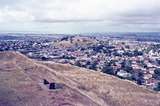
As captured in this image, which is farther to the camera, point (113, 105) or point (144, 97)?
point (144, 97)

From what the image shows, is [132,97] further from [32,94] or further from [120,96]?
[32,94]

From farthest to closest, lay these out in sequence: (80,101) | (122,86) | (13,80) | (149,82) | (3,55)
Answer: (3,55) < (149,82) < (122,86) < (13,80) < (80,101)

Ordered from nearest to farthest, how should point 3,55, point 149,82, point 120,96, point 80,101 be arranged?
point 80,101, point 120,96, point 149,82, point 3,55

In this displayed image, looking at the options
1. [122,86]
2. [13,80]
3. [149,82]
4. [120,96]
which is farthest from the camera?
[149,82]

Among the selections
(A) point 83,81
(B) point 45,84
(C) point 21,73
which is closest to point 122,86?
(A) point 83,81

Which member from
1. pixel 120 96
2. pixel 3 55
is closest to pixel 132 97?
pixel 120 96

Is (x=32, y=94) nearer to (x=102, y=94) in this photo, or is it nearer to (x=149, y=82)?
(x=102, y=94)
